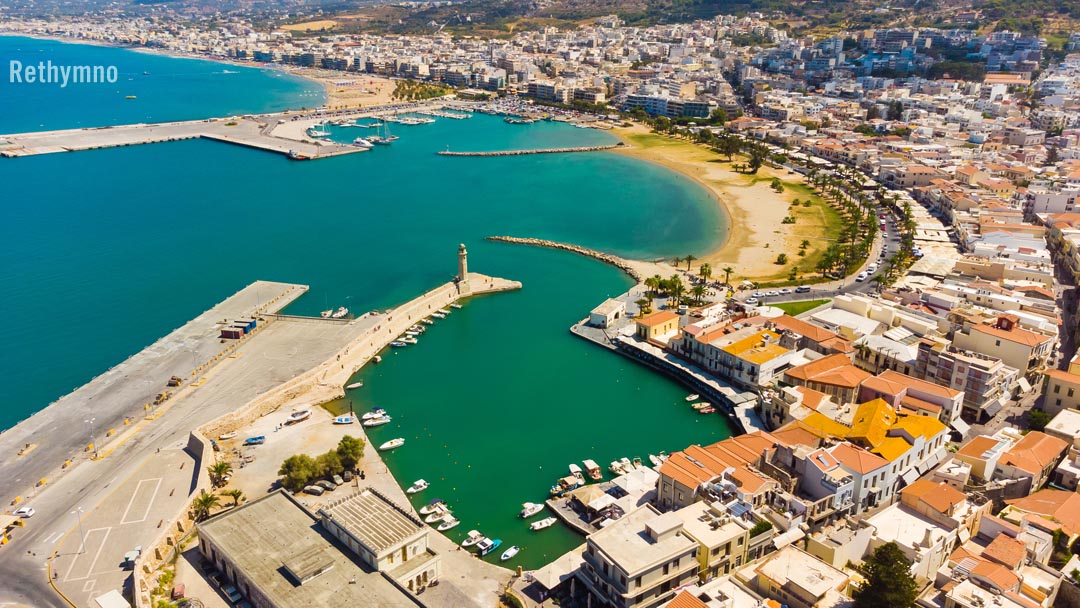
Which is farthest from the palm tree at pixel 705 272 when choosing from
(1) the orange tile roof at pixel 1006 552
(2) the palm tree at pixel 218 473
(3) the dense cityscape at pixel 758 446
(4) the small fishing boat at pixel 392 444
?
(2) the palm tree at pixel 218 473

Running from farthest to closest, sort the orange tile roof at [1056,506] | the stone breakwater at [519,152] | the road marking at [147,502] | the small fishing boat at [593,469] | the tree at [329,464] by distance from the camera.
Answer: the stone breakwater at [519,152] → the small fishing boat at [593,469] → the tree at [329,464] → the road marking at [147,502] → the orange tile roof at [1056,506]

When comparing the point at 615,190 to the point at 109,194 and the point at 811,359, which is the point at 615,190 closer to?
the point at 811,359

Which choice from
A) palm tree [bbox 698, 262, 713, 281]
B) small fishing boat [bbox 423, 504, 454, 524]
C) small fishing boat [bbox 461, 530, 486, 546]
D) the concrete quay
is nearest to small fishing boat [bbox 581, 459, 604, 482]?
small fishing boat [bbox 461, 530, 486, 546]

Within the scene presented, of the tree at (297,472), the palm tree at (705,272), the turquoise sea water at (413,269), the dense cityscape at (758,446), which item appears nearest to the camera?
the dense cityscape at (758,446)

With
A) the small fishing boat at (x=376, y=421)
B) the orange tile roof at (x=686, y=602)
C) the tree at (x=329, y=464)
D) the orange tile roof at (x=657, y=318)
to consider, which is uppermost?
the orange tile roof at (x=657, y=318)

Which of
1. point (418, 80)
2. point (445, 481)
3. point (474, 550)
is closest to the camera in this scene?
point (474, 550)

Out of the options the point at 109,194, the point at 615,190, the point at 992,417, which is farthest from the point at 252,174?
the point at 992,417

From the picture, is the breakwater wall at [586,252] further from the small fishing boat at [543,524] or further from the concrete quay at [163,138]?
the concrete quay at [163,138]
